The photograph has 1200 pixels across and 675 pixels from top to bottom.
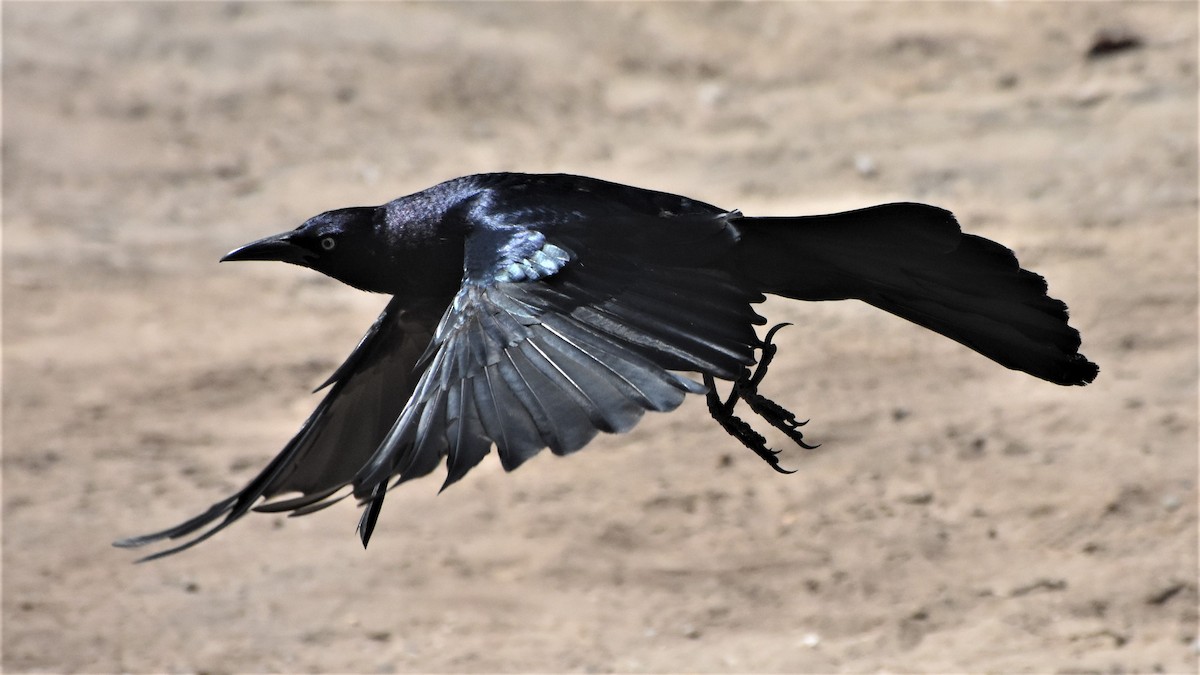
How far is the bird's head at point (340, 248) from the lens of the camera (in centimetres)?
436

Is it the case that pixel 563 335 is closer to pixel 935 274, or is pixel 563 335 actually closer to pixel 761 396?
pixel 761 396

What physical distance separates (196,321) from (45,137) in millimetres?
2375

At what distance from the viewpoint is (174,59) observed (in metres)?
9.82

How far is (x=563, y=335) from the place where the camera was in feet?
12.0

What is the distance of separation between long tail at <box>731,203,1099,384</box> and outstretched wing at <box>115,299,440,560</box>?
994mm

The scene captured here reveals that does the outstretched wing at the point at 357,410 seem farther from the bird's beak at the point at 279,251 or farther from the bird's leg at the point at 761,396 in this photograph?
the bird's leg at the point at 761,396

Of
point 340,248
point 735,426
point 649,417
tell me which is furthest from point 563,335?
point 649,417

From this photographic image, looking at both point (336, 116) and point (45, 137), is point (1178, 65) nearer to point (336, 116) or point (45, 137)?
point (336, 116)

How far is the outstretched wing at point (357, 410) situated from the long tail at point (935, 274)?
0.99 m

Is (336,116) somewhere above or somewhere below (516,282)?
above

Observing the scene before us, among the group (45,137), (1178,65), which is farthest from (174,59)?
(1178,65)

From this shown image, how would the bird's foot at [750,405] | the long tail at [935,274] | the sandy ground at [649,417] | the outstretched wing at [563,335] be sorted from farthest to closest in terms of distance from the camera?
the sandy ground at [649,417], the bird's foot at [750,405], the long tail at [935,274], the outstretched wing at [563,335]

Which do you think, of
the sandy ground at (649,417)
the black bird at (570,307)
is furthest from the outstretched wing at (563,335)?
the sandy ground at (649,417)

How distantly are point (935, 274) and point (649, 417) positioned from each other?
7.76 feet
